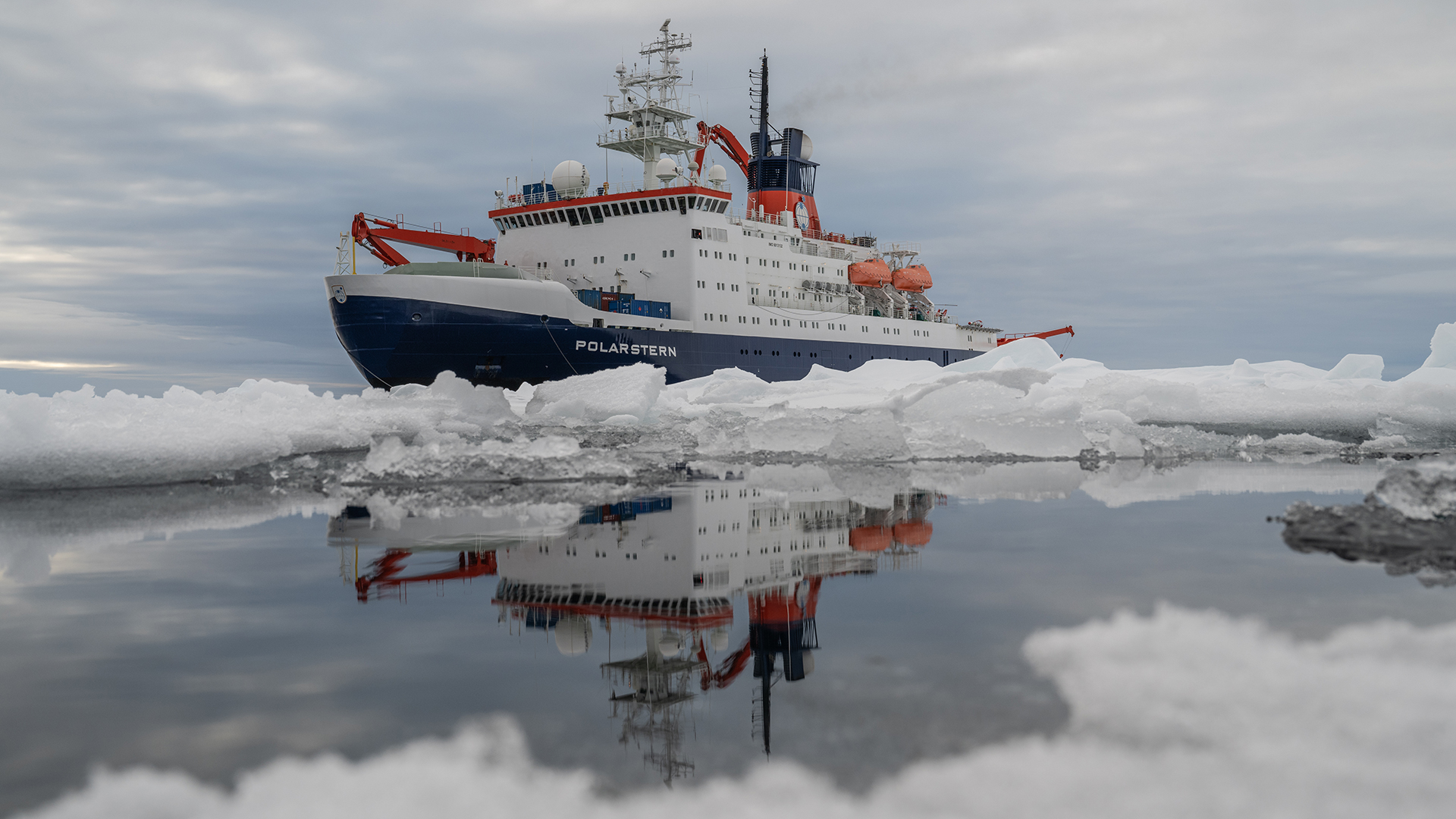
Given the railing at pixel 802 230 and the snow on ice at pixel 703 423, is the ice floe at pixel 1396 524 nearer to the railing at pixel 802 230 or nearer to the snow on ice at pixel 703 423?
the snow on ice at pixel 703 423

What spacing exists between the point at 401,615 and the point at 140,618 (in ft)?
4.51

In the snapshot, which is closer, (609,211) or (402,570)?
(402,570)

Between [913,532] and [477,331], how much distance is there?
17933 millimetres

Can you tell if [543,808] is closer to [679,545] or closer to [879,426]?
[679,545]

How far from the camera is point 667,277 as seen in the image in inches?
1087

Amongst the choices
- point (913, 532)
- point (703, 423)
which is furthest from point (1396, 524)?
point (703, 423)

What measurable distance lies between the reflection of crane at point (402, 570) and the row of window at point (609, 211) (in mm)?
22033

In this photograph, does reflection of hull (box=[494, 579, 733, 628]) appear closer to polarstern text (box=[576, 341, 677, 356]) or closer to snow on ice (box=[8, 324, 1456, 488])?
snow on ice (box=[8, 324, 1456, 488])

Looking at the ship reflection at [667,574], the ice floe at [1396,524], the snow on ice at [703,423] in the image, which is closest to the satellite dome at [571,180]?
the snow on ice at [703,423]

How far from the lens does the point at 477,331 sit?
2319 centimetres

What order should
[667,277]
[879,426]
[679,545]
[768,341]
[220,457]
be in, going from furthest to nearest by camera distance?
[768,341] → [667,277] → [879,426] → [220,457] → [679,545]

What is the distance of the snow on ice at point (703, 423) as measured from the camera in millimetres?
11211

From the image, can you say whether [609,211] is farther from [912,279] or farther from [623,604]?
[623,604]

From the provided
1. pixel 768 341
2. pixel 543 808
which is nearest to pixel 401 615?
pixel 543 808
